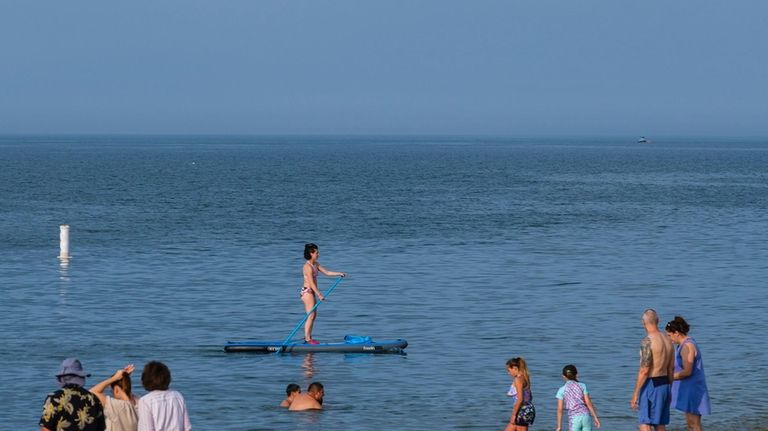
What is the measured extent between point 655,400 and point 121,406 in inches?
236

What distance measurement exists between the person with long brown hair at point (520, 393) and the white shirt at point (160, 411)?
15.8ft

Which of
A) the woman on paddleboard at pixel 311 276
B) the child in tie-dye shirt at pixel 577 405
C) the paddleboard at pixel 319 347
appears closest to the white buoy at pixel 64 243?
the paddleboard at pixel 319 347

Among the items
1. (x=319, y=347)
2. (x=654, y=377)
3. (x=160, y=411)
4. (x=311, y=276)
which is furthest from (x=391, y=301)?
(x=160, y=411)

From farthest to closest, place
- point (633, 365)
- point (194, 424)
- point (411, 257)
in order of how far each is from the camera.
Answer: point (411, 257) → point (633, 365) → point (194, 424)

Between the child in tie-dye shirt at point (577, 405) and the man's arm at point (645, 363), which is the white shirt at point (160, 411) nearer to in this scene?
the man's arm at point (645, 363)

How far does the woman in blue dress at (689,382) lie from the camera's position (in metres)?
14.0

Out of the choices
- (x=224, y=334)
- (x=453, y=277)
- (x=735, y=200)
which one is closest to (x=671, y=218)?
(x=735, y=200)

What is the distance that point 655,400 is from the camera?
546 inches

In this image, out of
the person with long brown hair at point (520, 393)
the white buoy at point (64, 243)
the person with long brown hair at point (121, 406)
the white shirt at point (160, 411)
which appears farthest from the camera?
the white buoy at point (64, 243)

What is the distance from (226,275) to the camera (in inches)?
1423

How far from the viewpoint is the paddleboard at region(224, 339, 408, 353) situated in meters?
23.0

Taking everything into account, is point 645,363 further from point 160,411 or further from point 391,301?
point 391,301

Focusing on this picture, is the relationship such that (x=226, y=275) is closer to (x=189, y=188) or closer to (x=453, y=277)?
(x=453, y=277)

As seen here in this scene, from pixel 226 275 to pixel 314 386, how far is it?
17.8 meters
